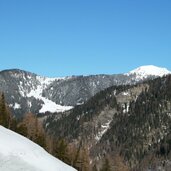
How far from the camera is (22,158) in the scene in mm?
32281

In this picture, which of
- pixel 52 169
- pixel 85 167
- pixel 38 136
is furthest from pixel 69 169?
pixel 85 167

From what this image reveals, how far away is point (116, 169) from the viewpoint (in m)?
141

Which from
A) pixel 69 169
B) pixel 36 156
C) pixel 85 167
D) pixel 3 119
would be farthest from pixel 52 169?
pixel 85 167

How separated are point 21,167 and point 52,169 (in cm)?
349

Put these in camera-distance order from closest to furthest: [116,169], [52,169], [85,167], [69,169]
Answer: [52,169] → [69,169] → [85,167] → [116,169]

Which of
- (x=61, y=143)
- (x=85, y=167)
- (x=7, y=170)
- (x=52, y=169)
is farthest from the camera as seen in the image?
(x=85, y=167)

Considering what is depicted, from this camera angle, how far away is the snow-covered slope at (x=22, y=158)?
31.2 meters

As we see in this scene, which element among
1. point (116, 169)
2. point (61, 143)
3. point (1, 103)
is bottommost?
point (116, 169)

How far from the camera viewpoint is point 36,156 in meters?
34.4

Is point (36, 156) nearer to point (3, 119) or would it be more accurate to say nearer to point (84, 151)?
point (3, 119)

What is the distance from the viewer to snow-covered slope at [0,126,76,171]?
31188 millimetres

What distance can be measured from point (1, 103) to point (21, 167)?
68045 mm

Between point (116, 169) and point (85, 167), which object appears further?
point (116, 169)

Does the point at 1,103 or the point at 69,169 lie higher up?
the point at 1,103
